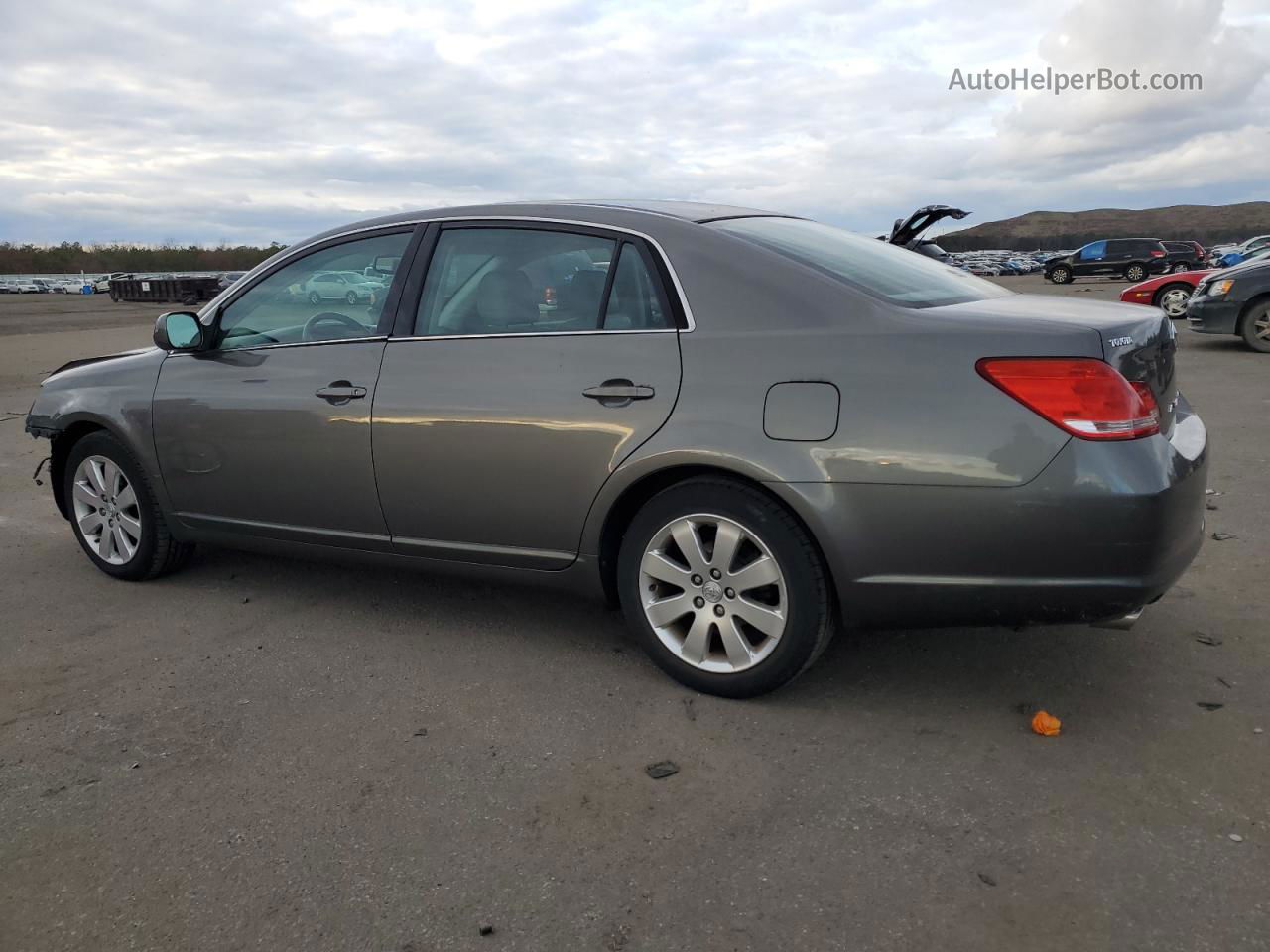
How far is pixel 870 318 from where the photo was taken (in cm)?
318

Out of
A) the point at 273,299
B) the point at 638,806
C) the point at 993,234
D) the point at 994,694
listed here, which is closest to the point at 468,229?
the point at 273,299

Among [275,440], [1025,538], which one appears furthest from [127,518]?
[1025,538]

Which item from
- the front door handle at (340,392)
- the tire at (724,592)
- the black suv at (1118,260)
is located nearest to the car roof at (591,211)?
the front door handle at (340,392)

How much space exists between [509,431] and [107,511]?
8.22 feet

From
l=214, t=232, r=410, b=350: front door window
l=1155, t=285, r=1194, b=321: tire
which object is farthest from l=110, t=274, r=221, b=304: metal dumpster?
l=214, t=232, r=410, b=350: front door window

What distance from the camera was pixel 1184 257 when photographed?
4375 centimetres

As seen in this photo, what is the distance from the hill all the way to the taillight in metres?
137

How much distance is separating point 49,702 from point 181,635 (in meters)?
0.68

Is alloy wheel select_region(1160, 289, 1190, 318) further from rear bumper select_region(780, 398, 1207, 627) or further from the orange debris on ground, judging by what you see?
the orange debris on ground

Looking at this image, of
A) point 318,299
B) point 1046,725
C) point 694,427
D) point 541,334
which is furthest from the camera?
point 318,299

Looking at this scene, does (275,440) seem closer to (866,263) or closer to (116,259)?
(866,263)

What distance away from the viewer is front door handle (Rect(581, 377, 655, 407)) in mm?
3445

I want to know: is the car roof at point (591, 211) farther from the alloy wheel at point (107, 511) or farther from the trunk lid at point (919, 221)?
the trunk lid at point (919, 221)

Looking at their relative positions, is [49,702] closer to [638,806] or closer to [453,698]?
[453,698]
